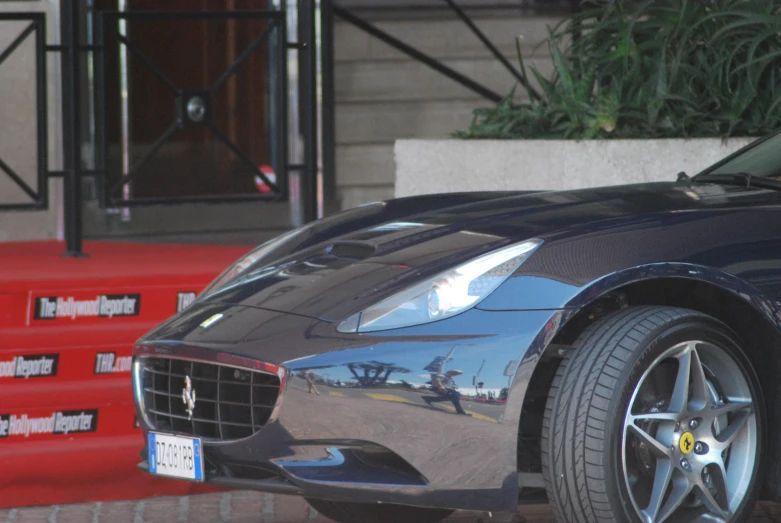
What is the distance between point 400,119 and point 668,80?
10.4ft

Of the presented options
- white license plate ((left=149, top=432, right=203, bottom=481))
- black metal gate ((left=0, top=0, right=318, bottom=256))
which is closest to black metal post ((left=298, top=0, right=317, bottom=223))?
black metal gate ((left=0, top=0, right=318, bottom=256))

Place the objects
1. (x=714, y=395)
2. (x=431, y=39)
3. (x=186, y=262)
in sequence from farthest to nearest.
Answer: (x=431, y=39) < (x=186, y=262) < (x=714, y=395)

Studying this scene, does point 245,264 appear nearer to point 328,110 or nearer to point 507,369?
Result: point 507,369

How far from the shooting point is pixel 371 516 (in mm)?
4254

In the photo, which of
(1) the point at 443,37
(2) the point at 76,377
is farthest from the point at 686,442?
(1) the point at 443,37

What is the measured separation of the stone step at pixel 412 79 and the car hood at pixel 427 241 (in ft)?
17.8

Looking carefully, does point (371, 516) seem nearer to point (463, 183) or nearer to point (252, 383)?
point (252, 383)

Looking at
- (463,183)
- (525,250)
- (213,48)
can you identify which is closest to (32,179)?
(213,48)

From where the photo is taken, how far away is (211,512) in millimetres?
4773

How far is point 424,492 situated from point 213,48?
614 cm

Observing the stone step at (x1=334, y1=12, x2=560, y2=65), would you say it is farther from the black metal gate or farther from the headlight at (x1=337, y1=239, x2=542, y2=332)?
the headlight at (x1=337, y1=239, x2=542, y2=332)

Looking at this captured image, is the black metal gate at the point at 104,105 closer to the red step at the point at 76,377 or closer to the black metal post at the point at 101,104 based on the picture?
the black metal post at the point at 101,104

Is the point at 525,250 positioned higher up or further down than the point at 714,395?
higher up

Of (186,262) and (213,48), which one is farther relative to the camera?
(213,48)
